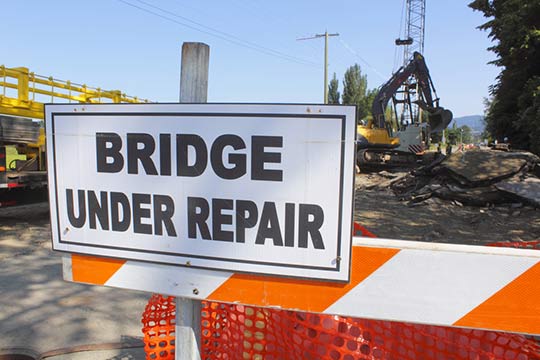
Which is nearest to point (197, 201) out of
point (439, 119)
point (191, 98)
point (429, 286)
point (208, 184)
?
point (208, 184)

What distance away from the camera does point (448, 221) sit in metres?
8.53

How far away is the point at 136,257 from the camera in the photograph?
1347 millimetres

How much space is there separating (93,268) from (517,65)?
2006 cm

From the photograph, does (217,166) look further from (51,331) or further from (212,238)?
(51,331)

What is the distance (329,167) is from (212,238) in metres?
0.47

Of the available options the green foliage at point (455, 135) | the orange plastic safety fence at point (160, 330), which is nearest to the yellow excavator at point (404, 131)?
the orange plastic safety fence at point (160, 330)

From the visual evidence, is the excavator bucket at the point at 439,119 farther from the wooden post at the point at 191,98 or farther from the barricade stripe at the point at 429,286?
the wooden post at the point at 191,98

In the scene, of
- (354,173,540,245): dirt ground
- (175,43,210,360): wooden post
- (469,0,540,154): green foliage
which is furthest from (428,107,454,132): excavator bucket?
(175,43,210,360): wooden post

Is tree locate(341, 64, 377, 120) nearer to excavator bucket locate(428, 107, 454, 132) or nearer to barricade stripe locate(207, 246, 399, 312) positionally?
excavator bucket locate(428, 107, 454, 132)

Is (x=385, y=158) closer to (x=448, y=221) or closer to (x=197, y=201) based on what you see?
(x=448, y=221)

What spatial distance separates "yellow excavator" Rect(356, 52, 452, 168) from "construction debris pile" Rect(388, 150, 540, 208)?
6641 millimetres

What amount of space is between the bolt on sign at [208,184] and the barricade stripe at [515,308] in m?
0.45

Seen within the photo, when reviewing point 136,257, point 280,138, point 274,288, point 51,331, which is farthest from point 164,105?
point 51,331

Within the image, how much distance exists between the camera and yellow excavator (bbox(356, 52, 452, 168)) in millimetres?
18750
